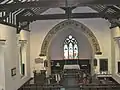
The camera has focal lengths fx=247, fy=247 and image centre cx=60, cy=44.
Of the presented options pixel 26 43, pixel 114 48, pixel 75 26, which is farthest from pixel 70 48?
pixel 26 43

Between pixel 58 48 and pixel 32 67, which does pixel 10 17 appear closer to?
pixel 32 67

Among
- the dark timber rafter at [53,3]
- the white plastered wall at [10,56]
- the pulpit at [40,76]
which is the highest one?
the dark timber rafter at [53,3]

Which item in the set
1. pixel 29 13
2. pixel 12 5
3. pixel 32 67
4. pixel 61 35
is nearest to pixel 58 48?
pixel 61 35

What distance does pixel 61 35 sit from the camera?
19391mm

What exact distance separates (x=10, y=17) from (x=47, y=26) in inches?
185

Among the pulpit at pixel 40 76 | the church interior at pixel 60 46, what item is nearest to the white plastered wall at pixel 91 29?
Result: the church interior at pixel 60 46

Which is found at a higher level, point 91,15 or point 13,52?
point 91,15

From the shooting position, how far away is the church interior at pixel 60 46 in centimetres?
1092

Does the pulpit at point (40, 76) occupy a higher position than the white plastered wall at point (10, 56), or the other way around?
the white plastered wall at point (10, 56)

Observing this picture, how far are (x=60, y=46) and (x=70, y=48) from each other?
815 millimetres

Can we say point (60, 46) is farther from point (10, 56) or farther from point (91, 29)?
point (10, 56)

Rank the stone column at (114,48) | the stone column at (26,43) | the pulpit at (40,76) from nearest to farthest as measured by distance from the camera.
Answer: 1. the stone column at (26,43)
2. the stone column at (114,48)
3. the pulpit at (40,76)

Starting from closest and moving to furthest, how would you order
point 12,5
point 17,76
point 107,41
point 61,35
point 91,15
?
point 12,5
point 17,76
point 91,15
point 107,41
point 61,35

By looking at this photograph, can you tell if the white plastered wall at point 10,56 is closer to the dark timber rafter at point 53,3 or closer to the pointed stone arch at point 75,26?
the dark timber rafter at point 53,3
